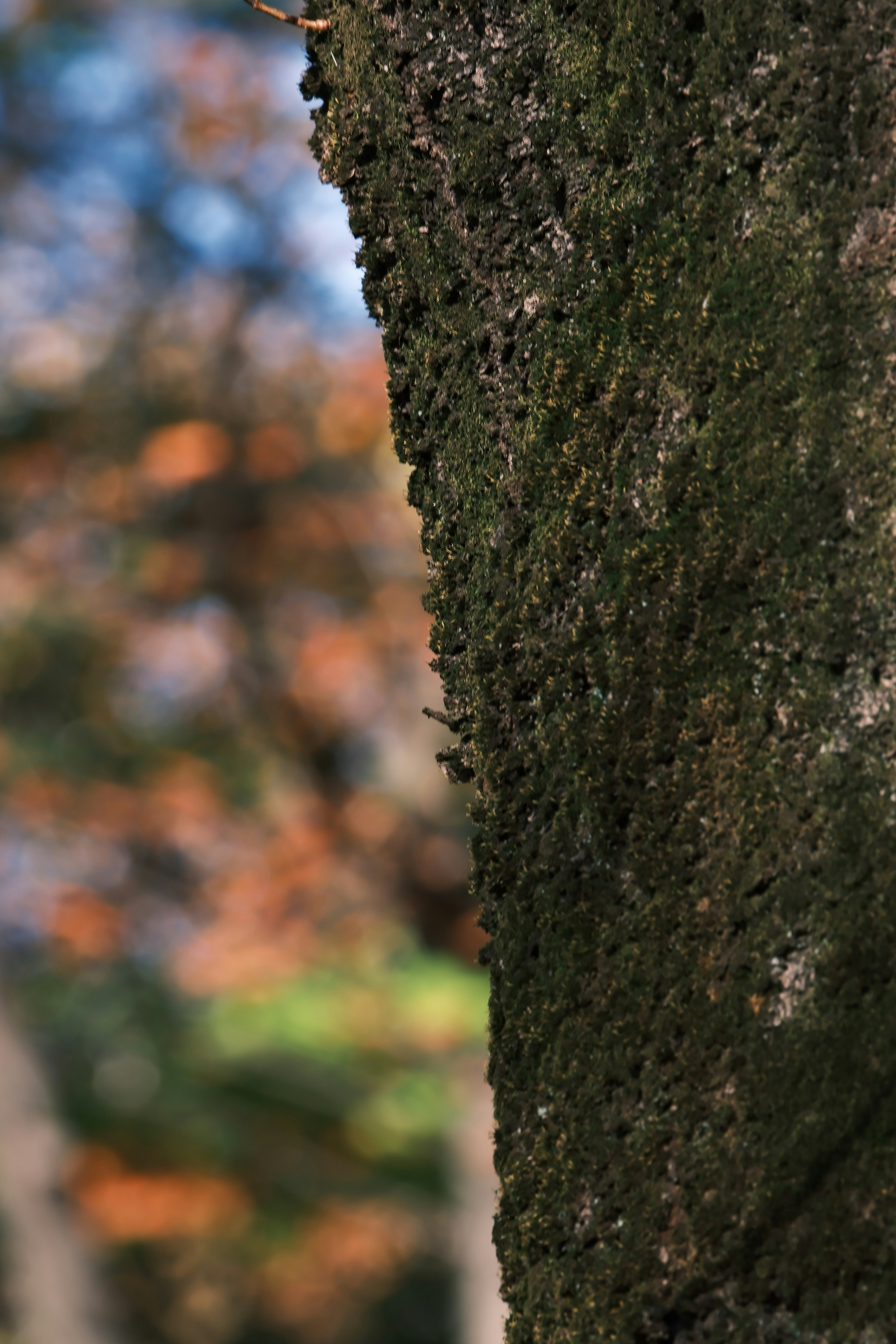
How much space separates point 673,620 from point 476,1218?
18.1ft

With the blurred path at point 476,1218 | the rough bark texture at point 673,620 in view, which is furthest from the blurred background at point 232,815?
the rough bark texture at point 673,620

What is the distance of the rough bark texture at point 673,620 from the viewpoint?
1.73 feet

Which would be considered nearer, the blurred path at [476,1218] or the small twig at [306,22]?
the small twig at [306,22]

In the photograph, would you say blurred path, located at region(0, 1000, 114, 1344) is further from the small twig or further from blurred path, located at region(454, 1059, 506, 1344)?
the small twig

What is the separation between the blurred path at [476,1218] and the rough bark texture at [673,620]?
503 cm

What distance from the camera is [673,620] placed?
0.58 metres

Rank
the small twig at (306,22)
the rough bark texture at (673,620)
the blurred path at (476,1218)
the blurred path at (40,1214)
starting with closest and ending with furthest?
the rough bark texture at (673,620), the small twig at (306,22), the blurred path at (40,1214), the blurred path at (476,1218)

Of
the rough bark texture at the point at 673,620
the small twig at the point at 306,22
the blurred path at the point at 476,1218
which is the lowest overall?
the rough bark texture at the point at 673,620

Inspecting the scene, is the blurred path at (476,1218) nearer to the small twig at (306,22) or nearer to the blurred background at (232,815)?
the blurred background at (232,815)

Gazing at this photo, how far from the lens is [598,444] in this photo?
2.05 ft

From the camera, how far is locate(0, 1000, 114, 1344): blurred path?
478cm

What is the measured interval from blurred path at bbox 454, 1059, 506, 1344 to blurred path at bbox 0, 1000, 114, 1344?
1.60 m

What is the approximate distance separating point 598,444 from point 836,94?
193 millimetres

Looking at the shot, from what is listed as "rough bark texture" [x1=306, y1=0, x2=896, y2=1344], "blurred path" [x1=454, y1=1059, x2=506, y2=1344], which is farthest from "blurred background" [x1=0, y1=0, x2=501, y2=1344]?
"rough bark texture" [x1=306, y1=0, x2=896, y2=1344]
